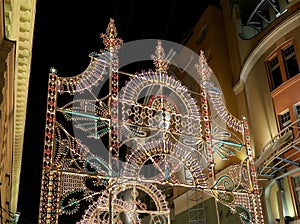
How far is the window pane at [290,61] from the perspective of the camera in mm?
16109

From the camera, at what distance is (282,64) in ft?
54.2

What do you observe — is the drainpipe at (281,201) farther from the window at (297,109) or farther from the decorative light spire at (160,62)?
the decorative light spire at (160,62)

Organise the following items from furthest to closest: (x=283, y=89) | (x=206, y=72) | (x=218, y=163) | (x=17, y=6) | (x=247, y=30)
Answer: (x=247, y=30)
(x=218, y=163)
(x=283, y=89)
(x=206, y=72)
(x=17, y=6)

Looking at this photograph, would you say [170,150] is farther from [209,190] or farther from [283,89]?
[283,89]

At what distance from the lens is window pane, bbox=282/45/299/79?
16.1m

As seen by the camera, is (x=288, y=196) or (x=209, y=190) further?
(x=288, y=196)

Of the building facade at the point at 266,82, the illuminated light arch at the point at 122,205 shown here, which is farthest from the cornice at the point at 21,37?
the building facade at the point at 266,82

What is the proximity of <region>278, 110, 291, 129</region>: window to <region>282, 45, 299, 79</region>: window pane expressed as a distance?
55.8 inches

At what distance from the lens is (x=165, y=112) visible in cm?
1127

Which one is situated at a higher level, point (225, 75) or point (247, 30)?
point (247, 30)

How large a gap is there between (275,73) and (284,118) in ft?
6.63

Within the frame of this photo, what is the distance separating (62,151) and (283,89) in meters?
10.0

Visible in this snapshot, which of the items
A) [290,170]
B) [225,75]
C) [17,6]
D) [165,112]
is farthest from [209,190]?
[225,75]

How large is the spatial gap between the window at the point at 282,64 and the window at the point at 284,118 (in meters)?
1.19
